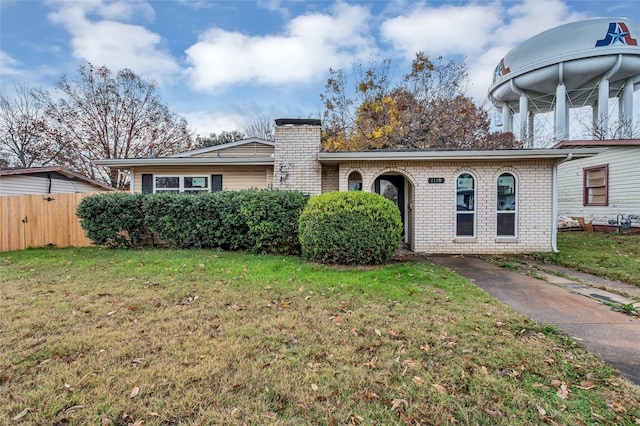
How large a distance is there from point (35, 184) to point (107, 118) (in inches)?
344

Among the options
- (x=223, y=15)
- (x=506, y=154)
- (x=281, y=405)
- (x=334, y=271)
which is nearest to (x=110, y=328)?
(x=281, y=405)

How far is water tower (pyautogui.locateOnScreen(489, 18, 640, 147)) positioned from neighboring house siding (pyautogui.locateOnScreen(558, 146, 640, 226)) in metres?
5.86

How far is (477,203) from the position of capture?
327 inches

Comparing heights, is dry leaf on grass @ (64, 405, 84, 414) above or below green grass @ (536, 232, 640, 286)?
below

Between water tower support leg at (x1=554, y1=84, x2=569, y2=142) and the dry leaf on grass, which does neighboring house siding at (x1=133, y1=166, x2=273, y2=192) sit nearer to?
the dry leaf on grass

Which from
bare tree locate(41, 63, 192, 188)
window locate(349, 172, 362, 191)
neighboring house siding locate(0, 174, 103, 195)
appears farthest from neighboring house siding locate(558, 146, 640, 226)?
bare tree locate(41, 63, 192, 188)

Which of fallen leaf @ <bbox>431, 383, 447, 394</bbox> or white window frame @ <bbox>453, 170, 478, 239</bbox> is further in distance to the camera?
white window frame @ <bbox>453, 170, 478, 239</bbox>

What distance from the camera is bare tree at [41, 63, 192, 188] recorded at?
18.9m

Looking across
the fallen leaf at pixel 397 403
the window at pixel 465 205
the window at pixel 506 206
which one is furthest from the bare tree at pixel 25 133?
the fallen leaf at pixel 397 403

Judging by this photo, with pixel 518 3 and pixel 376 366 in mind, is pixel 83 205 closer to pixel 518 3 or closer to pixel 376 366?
pixel 376 366

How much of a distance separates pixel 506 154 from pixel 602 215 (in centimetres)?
804

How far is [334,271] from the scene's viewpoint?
5.69 meters

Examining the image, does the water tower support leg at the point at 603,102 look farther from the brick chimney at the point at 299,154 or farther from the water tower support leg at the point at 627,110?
the brick chimney at the point at 299,154

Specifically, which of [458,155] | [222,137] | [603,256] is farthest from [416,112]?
[222,137]
